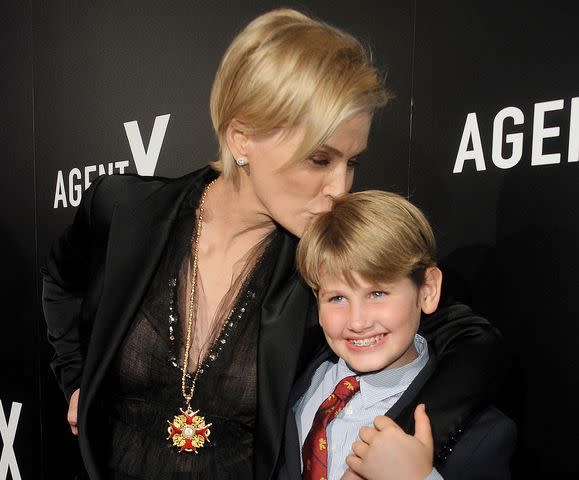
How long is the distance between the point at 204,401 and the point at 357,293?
1.31ft

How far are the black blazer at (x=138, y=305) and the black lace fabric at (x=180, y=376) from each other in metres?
0.04

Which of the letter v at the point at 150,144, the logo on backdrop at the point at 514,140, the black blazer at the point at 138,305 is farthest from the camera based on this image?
the letter v at the point at 150,144

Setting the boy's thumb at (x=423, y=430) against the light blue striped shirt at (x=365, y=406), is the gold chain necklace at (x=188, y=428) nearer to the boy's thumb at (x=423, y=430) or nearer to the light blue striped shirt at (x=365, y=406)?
the light blue striped shirt at (x=365, y=406)

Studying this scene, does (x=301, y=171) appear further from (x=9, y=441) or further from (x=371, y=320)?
(x=9, y=441)

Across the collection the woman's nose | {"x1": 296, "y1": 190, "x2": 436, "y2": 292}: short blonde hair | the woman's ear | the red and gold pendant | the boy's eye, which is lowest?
the red and gold pendant

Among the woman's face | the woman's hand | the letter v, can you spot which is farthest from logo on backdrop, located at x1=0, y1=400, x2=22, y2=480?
the woman's face

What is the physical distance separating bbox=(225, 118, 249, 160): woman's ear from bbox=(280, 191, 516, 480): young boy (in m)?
0.21

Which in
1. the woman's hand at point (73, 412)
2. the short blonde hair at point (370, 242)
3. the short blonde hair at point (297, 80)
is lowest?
the woman's hand at point (73, 412)

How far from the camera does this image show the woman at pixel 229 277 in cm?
117

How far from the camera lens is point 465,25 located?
1523mm

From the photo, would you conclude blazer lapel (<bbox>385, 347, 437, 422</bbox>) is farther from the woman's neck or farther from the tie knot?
the woman's neck

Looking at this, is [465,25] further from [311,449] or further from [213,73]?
[311,449]

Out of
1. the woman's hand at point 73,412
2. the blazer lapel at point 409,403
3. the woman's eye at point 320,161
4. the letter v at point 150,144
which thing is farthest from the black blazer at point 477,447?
the letter v at point 150,144

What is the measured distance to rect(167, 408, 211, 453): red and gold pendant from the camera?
1271 mm
